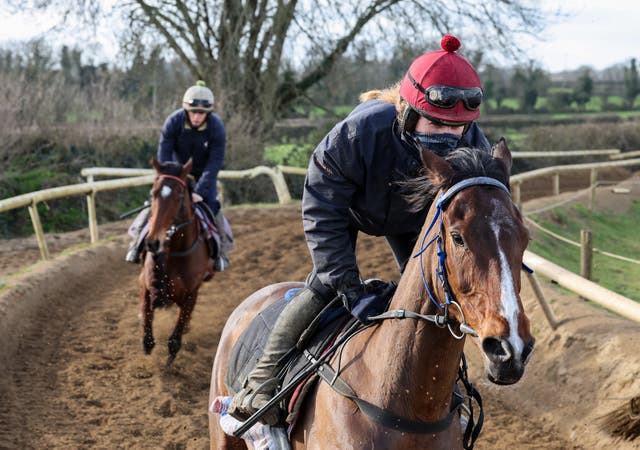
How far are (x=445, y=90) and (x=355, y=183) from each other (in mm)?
571

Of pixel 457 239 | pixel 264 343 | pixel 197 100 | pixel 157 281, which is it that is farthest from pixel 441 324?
pixel 197 100

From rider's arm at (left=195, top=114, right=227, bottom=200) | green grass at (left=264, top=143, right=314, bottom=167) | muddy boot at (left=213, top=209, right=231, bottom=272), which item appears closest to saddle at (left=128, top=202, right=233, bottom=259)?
muddy boot at (left=213, top=209, right=231, bottom=272)

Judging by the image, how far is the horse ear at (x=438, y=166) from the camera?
265cm

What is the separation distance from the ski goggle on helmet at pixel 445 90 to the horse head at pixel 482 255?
23 centimetres

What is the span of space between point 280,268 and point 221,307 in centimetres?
162

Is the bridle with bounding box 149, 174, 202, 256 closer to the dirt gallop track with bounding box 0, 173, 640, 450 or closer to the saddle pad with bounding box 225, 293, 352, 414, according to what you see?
the dirt gallop track with bounding box 0, 173, 640, 450

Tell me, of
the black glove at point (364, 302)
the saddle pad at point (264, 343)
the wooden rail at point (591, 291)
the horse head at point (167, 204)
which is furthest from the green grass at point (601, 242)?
the black glove at point (364, 302)

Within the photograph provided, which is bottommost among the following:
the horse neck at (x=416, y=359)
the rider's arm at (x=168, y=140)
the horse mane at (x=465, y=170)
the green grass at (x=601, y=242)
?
the green grass at (x=601, y=242)

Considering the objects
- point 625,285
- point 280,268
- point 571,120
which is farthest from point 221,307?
point 571,120

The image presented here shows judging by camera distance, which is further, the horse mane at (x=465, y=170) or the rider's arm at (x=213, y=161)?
the rider's arm at (x=213, y=161)

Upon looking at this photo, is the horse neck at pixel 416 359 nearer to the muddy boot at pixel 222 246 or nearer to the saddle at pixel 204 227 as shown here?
the saddle at pixel 204 227

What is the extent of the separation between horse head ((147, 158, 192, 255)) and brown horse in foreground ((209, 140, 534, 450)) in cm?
405

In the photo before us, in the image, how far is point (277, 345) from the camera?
11.6 ft

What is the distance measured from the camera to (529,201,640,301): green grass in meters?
11.0
